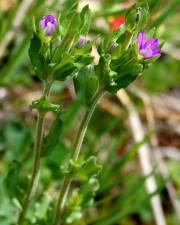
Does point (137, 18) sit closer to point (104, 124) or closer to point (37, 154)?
point (37, 154)

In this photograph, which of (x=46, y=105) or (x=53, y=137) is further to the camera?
(x=53, y=137)

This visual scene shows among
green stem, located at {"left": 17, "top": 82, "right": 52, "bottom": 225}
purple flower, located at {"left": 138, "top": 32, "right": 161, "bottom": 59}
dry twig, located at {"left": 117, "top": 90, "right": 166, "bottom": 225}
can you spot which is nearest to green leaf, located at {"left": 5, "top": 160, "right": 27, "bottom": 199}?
green stem, located at {"left": 17, "top": 82, "right": 52, "bottom": 225}

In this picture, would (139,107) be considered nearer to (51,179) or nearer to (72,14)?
(51,179)

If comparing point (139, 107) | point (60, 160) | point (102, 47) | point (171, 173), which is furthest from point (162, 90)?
point (102, 47)

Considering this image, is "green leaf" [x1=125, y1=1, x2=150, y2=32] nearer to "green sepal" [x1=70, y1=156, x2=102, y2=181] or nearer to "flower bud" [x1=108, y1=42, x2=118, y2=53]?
"flower bud" [x1=108, y1=42, x2=118, y2=53]

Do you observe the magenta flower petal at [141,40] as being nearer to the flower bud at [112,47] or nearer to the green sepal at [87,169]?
the flower bud at [112,47]

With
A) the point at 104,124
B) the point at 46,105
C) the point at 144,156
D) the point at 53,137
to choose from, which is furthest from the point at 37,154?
the point at 104,124
